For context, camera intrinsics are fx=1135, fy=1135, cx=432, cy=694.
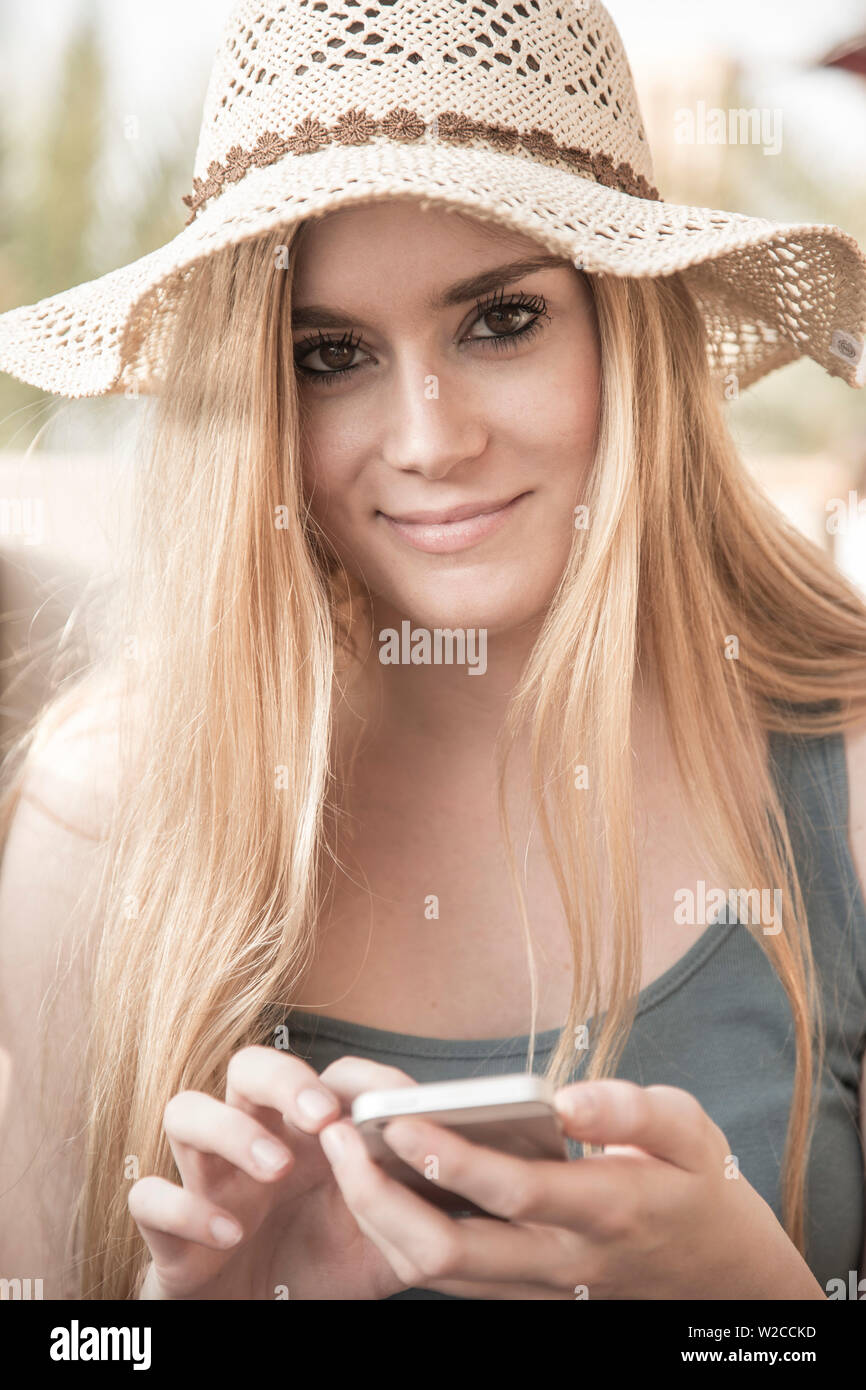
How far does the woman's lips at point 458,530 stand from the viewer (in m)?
0.92

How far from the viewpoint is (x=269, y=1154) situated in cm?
58

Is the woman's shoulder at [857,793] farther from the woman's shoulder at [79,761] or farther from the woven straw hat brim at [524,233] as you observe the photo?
the woman's shoulder at [79,761]

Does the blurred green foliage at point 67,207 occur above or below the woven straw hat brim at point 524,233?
above

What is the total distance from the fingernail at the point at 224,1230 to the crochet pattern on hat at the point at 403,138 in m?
0.70

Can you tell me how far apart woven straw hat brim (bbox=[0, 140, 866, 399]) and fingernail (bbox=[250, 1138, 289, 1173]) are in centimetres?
56

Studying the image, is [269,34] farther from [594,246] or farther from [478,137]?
[594,246]

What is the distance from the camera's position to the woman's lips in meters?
0.92

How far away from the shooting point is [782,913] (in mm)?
962

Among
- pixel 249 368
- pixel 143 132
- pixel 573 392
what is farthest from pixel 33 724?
pixel 143 132

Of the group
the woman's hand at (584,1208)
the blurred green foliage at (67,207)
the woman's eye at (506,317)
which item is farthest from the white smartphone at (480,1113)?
the blurred green foliage at (67,207)

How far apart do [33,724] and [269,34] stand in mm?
716

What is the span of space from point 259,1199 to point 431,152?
0.68 meters

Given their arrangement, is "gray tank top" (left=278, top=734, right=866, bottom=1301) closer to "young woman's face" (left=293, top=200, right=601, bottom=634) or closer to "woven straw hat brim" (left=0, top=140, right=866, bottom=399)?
"young woman's face" (left=293, top=200, right=601, bottom=634)

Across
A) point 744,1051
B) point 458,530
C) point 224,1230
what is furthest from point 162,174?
point 224,1230
